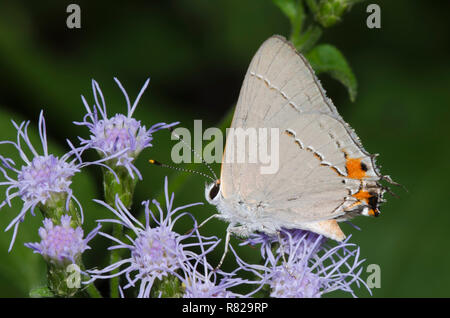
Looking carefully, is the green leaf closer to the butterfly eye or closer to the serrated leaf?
the serrated leaf

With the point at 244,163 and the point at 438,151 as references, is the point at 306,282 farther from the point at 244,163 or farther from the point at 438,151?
the point at 438,151

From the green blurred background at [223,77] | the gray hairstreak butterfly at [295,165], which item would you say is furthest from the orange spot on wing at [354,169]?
the green blurred background at [223,77]

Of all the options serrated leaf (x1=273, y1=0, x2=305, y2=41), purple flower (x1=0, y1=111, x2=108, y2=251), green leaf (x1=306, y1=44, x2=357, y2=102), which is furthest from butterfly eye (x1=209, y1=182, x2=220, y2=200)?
serrated leaf (x1=273, y1=0, x2=305, y2=41)

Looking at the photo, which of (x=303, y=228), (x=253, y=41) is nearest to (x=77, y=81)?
(x=253, y=41)

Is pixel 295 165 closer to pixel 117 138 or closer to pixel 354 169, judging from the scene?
pixel 354 169

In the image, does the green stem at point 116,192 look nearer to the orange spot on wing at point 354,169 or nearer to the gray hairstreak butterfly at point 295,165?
the gray hairstreak butterfly at point 295,165

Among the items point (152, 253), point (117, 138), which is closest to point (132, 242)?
point (152, 253)
